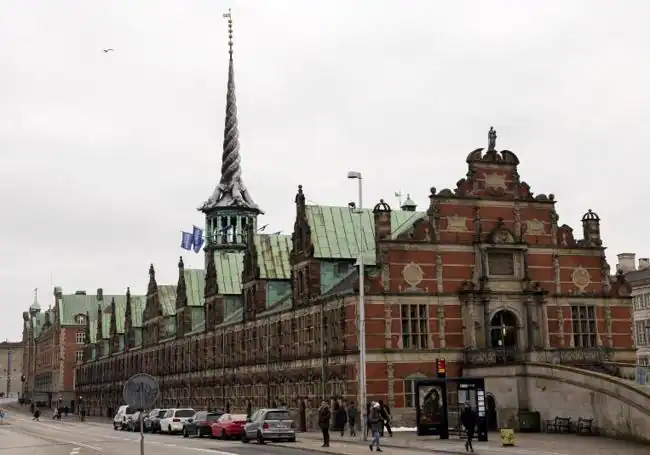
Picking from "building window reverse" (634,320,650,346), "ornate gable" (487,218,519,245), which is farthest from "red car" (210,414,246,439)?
"building window reverse" (634,320,650,346)

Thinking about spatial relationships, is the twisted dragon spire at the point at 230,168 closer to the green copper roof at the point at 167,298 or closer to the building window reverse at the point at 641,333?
the green copper roof at the point at 167,298

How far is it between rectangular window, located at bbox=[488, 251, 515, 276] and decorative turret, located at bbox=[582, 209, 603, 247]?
6.23 metres

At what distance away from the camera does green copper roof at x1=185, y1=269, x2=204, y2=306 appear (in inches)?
3804

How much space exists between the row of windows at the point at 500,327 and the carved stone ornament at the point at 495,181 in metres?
8.65

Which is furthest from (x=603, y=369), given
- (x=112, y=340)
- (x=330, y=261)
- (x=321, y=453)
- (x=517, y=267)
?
(x=112, y=340)

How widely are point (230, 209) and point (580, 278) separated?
5400cm

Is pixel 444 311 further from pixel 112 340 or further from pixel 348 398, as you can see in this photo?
pixel 112 340

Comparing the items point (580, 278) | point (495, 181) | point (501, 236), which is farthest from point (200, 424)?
point (580, 278)

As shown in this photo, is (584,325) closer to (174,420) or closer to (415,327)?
(415,327)

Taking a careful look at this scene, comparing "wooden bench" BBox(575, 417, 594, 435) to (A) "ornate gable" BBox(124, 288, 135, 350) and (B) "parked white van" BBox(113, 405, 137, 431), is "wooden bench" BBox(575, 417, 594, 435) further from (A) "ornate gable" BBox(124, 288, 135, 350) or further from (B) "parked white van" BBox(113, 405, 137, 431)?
(A) "ornate gable" BBox(124, 288, 135, 350)

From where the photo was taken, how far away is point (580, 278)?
6412cm

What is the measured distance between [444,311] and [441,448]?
23.0 metres

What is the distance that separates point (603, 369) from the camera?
184 feet

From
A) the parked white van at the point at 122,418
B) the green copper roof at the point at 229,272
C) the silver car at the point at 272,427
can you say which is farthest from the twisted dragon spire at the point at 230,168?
the silver car at the point at 272,427
